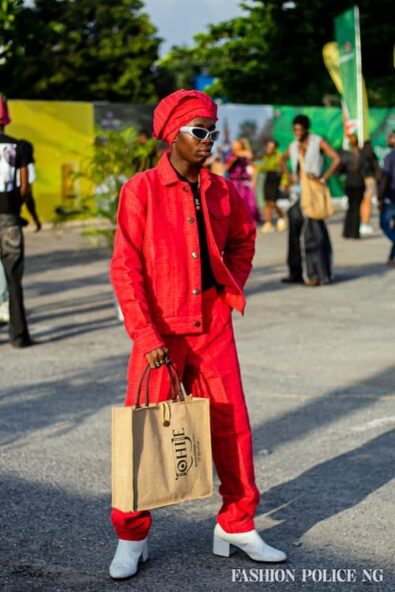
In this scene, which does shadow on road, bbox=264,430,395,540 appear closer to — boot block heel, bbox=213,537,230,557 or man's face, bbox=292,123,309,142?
boot block heel, bbox=213,537,230,557

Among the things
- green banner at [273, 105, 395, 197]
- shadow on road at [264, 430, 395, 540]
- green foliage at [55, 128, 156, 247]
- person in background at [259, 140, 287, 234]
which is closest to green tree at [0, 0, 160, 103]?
green banner at [273, 105, 395, 197]

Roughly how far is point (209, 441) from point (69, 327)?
710 cm

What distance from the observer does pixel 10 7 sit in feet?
58.1

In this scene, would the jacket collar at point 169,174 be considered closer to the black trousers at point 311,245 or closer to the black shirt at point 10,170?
the black shirt at point 10,170

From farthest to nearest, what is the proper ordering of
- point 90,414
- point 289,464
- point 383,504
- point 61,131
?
point 61,131
point 90,414
point 289,464
point 383,504

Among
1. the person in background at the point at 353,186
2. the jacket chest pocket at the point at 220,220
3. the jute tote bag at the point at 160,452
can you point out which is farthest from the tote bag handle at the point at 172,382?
the person in background at the point at 353,186

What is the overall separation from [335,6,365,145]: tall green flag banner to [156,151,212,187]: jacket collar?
83.3 feet

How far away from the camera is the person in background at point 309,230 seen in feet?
46.4

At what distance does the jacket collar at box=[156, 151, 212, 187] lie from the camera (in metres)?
4.87

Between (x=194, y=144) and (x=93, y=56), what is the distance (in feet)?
191

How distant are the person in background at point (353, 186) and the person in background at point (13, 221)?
463 inches

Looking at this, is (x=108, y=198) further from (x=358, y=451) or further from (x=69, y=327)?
(x=358, y=451)

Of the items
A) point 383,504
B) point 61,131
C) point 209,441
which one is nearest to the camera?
point 209,441

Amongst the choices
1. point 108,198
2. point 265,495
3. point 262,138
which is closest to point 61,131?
point 262,138
